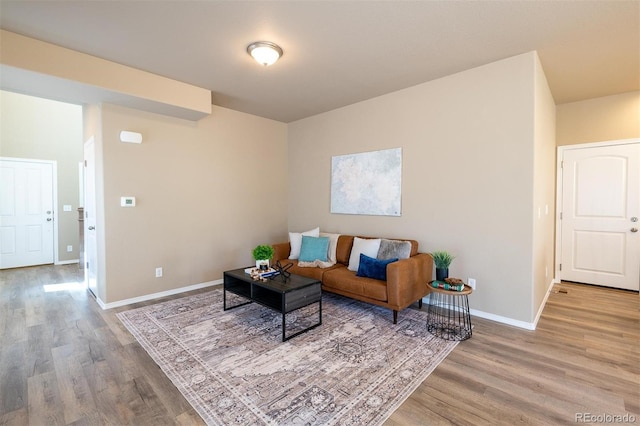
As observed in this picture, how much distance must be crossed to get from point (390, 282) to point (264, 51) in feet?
8.12

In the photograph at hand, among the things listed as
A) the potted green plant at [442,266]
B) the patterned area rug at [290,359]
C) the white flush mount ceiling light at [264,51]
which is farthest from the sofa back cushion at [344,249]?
the white flush mount ceiling light at [264,51]

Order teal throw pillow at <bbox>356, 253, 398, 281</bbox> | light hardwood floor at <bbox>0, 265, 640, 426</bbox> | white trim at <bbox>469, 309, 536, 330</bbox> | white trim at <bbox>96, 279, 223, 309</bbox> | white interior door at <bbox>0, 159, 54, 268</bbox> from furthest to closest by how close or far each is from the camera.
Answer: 1. white interior door at <bbox>0, 159, 54, 268</bbox>
2. white trim at <bbox>96, 279, 223, 309</bbox>
3. teal throw pillow at <bbox>356, 253, 398, 281</bbox>
4. white trim at <bbox>469, 309, 536, 330</bbox>
5. light hardwood floor at <bbox>0, 265, 640, 426</bbox>

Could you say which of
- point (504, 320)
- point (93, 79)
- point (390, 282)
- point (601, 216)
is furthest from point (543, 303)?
point (93, 79)

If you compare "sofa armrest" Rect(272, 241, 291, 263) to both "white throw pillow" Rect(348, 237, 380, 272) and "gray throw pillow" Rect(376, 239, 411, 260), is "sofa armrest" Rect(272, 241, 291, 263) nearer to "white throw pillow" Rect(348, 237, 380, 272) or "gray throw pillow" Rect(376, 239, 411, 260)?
"white throw pillow" Rect(348, 237, 380, 272)

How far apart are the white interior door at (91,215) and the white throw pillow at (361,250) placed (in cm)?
318

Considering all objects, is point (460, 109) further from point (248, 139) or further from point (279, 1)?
point (248, 139)

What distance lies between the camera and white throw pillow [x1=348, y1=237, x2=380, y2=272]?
3.59 m

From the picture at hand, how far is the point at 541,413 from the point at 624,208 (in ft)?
12.5

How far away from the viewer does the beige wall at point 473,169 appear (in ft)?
9.48

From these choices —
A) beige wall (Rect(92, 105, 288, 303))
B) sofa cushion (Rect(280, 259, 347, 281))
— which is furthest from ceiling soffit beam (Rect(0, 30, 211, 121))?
sofa cushion (Rect(280, 259, 347, 281))

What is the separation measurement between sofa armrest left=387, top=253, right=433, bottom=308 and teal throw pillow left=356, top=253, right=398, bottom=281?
203 millimetres

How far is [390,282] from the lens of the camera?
9.52 feet

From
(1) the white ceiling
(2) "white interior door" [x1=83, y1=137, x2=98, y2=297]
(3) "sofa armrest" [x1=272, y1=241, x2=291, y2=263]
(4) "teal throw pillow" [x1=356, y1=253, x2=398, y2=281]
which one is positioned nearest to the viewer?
(1) the white ceiling

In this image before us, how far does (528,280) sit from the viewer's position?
2.87 metres
